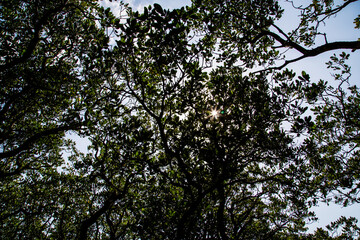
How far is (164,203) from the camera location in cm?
816

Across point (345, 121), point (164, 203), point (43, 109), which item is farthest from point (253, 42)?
point (43, 109)

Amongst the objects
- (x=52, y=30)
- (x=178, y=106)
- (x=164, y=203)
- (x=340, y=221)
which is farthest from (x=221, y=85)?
(x=340, y=221)

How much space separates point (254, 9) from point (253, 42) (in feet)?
5.98

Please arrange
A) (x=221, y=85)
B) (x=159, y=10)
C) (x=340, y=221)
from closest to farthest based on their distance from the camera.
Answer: (x=159, y=10)
(x=221, y=85)
(x=340, y=221)

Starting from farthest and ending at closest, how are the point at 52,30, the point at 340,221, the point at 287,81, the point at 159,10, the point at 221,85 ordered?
the point at 340,221 → the point at 52,30 → the point at 221,85 → the point at 287,81 → the point at 159,10

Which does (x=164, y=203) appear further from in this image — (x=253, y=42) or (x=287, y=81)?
(x=253, y=42)

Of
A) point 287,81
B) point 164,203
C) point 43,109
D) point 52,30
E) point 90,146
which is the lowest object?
point 164,203

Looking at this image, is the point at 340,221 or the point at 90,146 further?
the point at 340,221

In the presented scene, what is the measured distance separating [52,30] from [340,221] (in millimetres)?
23853

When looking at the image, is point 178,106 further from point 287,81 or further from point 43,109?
point 43,109

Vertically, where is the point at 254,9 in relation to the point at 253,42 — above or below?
above

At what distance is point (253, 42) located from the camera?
8.18 meters

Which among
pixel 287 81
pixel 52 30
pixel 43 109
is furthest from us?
pixel 43 109

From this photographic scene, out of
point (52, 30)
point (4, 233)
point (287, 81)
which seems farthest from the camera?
point (4, 233)
